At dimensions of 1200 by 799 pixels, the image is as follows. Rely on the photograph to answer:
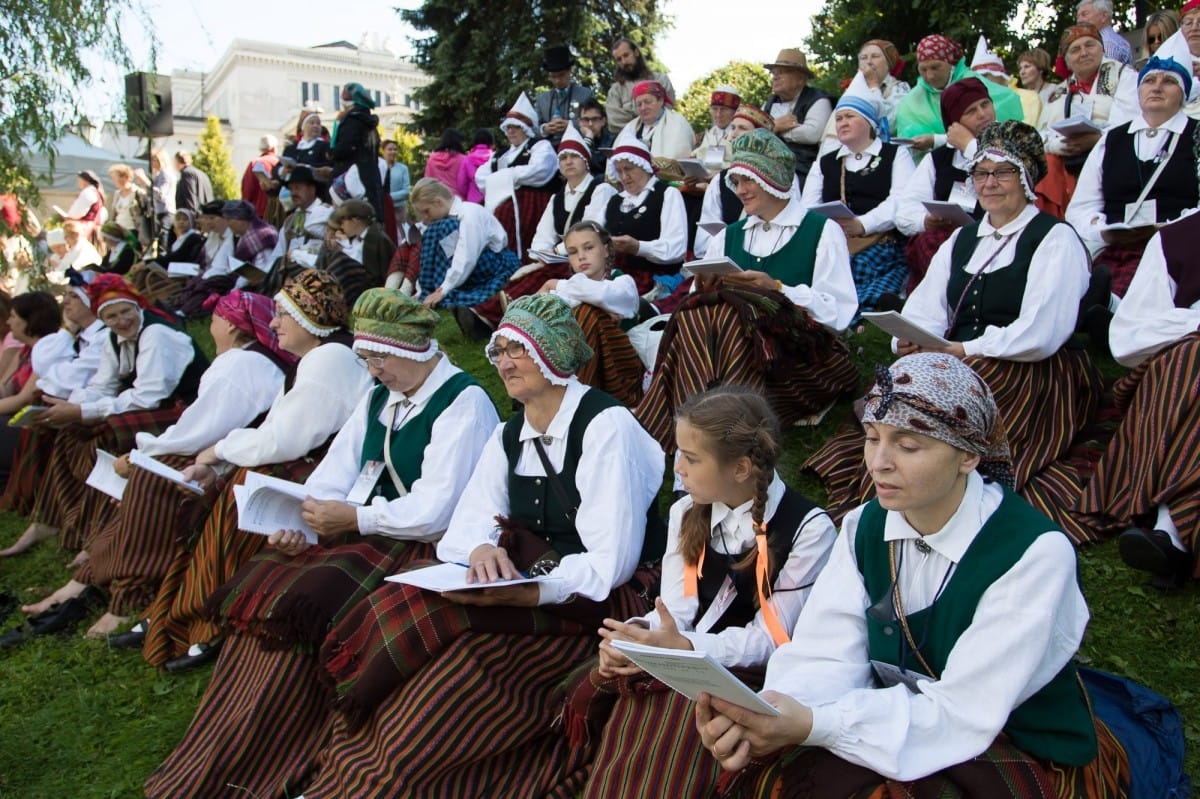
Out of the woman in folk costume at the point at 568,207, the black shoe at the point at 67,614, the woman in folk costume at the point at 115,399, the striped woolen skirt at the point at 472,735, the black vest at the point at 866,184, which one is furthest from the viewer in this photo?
the woman in folk costume at the point at 568,207

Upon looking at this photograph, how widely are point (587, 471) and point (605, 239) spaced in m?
2.39

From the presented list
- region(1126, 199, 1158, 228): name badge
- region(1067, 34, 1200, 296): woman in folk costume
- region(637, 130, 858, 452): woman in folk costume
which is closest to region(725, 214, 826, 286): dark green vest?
region(637, 130, 858, 452): woman in folk costume

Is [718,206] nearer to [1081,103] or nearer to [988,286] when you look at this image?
[1081,103]

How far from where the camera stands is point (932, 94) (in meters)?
7.23

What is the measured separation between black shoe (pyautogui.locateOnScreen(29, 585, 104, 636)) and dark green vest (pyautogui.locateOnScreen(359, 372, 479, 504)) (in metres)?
2.17

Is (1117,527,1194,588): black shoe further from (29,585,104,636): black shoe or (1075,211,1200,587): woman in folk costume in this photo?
(29,585,104,636): black shoe

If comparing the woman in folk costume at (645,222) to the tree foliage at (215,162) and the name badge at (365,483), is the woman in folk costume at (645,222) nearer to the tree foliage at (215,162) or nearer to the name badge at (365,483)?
the name badge at (365,483)

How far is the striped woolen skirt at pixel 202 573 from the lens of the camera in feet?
15.0

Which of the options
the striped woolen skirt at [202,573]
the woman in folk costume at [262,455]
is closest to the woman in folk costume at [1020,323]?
the woman in folk costume at [262,455]

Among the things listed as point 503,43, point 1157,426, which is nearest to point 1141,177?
point 1157,426

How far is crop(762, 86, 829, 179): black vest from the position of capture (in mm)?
7602

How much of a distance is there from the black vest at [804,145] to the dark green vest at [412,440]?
13.8 feet

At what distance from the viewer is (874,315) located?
387 centimetres

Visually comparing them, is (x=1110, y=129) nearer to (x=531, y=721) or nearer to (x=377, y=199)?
(x=531, y=721)
